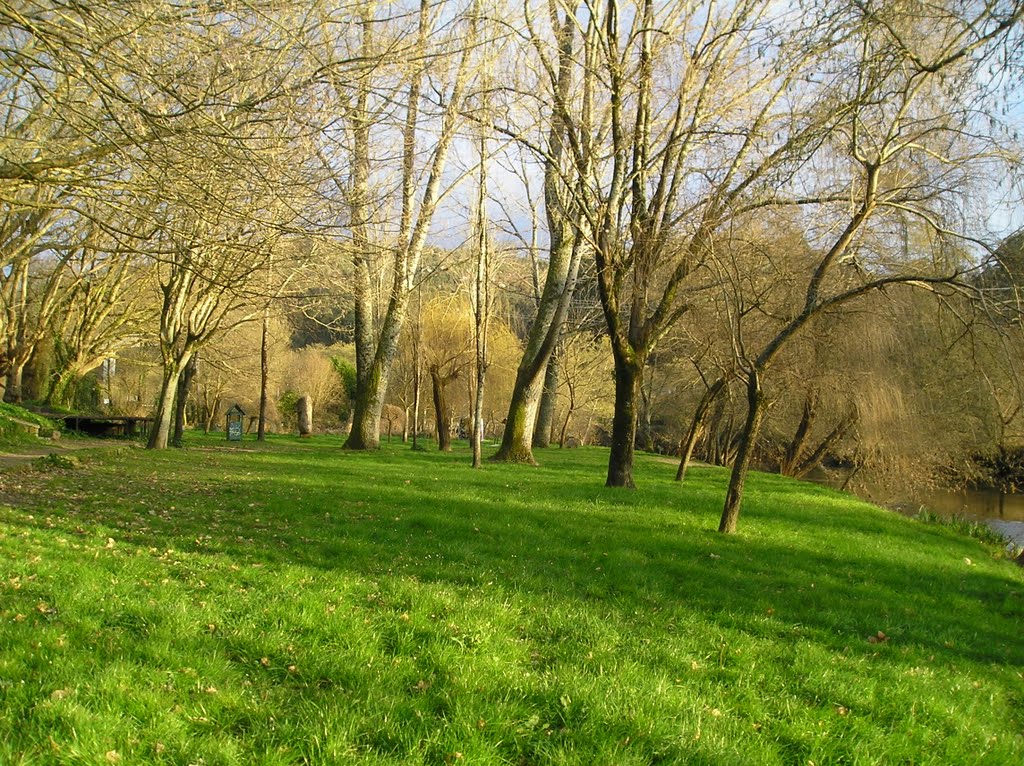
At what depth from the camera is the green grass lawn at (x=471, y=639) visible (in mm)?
3572

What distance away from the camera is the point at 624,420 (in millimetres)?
13008

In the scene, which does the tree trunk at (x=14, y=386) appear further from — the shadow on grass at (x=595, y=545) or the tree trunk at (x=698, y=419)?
the tree trunk at (x=698, y=419)

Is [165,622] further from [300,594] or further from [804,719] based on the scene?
[804,719]

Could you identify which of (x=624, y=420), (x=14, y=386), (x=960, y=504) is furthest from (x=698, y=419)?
(x=14, y=386)

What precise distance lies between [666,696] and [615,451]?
918 centimetres

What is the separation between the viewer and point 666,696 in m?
Answer: 4.26

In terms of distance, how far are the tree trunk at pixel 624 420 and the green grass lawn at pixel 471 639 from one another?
119 inches

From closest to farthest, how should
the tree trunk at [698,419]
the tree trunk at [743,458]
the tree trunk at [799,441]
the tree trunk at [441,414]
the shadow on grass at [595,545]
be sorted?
the shadow on grass at [595,545]
the tree trunk at [743,458]
the tree trunk at [698,419]
the tree trunk at [799,441]
the tree trunk at [441,414]

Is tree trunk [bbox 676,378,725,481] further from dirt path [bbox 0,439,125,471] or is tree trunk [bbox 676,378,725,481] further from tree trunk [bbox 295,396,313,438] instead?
tree trunk [bbox 295,396,313,438]

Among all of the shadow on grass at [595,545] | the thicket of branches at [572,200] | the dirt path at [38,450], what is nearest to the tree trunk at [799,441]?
the thicket of branches at [572,200]

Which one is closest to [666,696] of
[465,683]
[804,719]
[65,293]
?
[804,719]

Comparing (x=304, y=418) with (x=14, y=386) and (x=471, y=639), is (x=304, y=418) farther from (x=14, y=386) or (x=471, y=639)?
(x=471, y=639)

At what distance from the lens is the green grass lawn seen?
11.7ft

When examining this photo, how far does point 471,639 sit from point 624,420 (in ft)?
27.9
